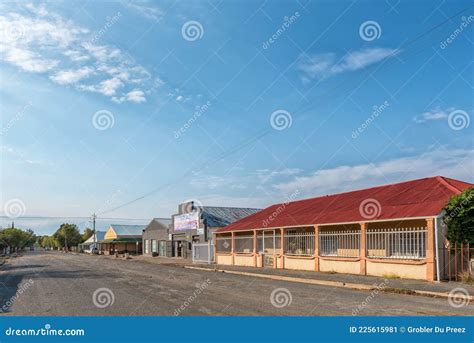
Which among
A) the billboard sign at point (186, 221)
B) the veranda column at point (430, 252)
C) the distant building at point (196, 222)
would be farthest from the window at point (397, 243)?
the billboard sign at point (186, 221)

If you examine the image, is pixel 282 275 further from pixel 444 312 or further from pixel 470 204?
pixel 444 312

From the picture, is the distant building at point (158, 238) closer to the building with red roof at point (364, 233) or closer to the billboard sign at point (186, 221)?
the billboard sign at point (186, 221)

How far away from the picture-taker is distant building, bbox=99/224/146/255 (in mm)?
84125

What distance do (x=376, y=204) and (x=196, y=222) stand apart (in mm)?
26134

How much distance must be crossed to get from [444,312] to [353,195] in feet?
63.2

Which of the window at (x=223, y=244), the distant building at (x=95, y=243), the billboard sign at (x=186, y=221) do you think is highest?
the billboard sign at (x=186, y=221)

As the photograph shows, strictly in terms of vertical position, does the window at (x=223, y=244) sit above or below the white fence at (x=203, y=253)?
above

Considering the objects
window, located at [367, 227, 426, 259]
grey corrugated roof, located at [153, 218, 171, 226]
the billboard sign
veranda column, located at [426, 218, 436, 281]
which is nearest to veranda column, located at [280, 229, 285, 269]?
window, located at [367, 227, 426, 259]

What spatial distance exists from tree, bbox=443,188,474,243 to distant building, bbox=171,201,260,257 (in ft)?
93.4

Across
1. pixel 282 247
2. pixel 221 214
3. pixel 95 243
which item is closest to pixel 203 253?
pixel 221 214

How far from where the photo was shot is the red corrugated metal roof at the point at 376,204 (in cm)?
2144

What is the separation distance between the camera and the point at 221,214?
5000 cm

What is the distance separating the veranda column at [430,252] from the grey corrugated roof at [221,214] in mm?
29686

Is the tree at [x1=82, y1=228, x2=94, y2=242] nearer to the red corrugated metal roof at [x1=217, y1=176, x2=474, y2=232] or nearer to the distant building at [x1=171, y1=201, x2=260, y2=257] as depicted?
the distant building at [x1=171, y1=201, x2=260, y2=257]
